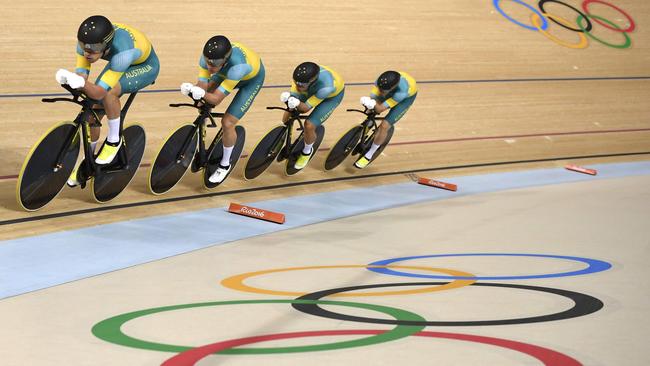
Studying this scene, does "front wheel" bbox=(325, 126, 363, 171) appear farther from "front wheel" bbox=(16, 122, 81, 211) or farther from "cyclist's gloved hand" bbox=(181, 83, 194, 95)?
"front wheel" bbox=(16, 122, 81, 211)

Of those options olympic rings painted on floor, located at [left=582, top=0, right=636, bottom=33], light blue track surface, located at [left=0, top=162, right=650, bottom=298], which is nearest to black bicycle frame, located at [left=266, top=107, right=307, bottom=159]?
light blue track surface, located at [left=0, top=162, right=650, bottom=298]

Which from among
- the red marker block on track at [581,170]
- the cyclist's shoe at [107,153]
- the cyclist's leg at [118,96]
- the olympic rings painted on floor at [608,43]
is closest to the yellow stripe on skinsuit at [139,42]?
the cyclist's leg at [118,96]

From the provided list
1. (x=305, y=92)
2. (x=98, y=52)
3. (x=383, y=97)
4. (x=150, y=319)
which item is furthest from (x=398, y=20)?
(x=150, y=319)

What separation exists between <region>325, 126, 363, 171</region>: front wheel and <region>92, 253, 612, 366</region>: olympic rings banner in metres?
2.49

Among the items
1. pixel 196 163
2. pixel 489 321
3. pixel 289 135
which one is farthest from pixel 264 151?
pixel 489 321

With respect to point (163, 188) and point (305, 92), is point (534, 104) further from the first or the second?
point (163, 188)

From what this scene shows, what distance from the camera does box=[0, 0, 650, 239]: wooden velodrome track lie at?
6.79 meters

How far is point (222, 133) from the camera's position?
591 cm

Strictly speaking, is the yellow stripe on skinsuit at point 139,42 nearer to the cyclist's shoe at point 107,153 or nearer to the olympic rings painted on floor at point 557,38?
the cyclist's shoe at point 107,153

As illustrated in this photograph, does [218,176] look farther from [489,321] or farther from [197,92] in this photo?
[489,321]

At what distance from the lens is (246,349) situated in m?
2.94

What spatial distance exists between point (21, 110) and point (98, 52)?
2404mm

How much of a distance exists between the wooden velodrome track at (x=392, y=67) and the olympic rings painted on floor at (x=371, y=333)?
7.66 ft

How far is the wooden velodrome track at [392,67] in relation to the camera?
6793 mm
